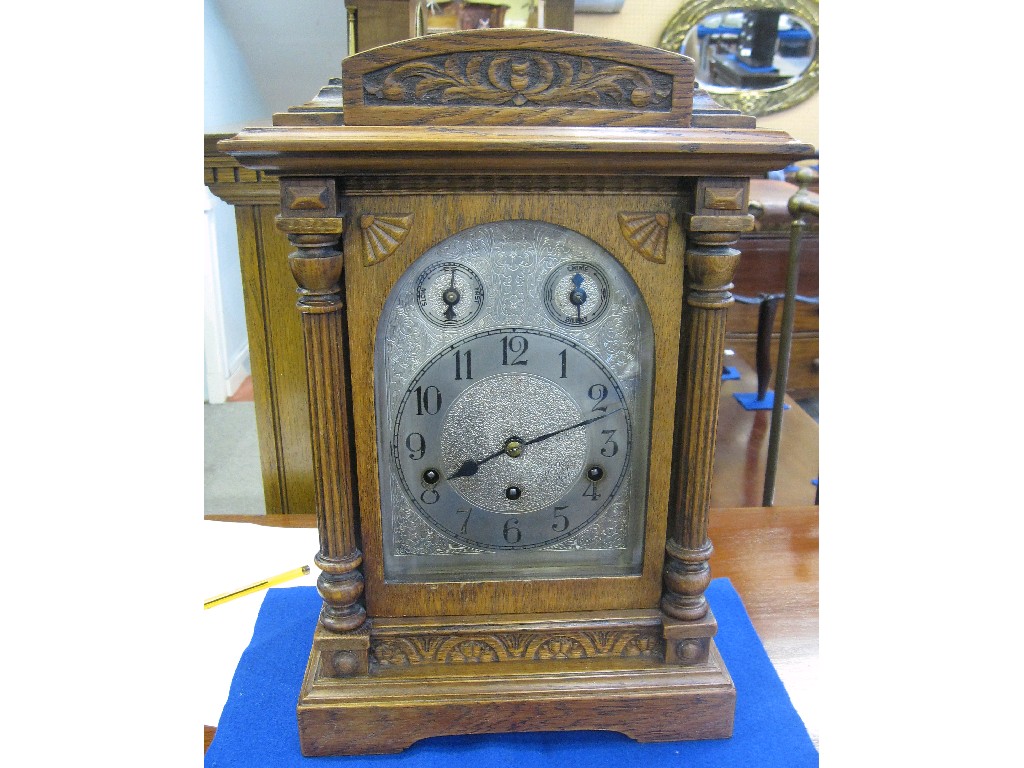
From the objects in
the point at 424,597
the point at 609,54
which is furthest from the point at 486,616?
the point at 609,54

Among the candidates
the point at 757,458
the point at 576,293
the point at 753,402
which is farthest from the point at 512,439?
the point at 753,402

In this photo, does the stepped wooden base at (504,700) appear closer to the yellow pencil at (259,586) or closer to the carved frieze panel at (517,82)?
the yellow pencil at (259,586)

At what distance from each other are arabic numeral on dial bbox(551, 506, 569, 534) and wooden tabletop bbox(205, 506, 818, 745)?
0.28 metres

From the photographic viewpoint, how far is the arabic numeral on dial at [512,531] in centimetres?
68

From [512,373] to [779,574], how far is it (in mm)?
473

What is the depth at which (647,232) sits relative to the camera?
61cm

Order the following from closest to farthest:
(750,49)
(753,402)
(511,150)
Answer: (511,150) → (753,402) → (750,49)

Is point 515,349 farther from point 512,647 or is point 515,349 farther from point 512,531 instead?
point 512,647

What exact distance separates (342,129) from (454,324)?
0.56ft

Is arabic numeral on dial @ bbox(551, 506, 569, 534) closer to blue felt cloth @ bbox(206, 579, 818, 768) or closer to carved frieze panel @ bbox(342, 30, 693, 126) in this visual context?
blue felt cloth @ bbox(206, 579, 818, 768)

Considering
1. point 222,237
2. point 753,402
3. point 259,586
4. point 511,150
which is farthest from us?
point 222,237

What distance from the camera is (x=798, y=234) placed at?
39.2 inches

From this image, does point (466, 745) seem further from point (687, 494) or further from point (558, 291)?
point (558, 291)

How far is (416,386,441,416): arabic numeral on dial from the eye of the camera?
65cm
